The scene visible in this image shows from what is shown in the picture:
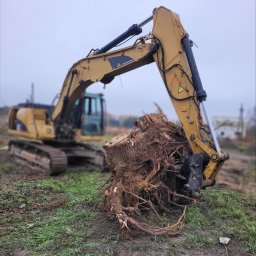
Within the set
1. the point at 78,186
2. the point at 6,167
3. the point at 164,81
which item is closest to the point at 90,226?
the point at 78,186

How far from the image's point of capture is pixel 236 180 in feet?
37.1

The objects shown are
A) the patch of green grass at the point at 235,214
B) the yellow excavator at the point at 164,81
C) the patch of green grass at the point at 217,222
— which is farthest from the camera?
the yellow excavator at the point at 164,81

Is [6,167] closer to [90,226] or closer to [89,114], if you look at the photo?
[89,114]

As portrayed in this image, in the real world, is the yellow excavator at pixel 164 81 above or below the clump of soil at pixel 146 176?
above

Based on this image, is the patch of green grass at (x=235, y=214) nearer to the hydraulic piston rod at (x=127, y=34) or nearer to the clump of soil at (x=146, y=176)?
the clump of soil at (x=146, y=176)

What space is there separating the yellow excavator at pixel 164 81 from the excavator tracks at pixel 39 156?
0.09 feet

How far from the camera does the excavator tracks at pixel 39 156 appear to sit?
32.3ft

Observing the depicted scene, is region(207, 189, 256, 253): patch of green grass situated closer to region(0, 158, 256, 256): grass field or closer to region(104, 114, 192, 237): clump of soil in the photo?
region(0, 158, 256, 256): grass field

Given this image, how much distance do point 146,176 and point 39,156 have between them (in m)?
5.30

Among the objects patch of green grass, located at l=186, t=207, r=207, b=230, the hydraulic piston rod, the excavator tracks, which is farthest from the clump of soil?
the excavator tracks

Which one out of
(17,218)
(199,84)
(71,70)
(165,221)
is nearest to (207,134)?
(199,84)

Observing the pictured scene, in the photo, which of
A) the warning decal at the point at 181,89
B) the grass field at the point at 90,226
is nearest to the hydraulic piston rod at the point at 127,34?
the warning decal at the point at 181,89

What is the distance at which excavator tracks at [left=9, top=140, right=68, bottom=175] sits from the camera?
986 centimetres

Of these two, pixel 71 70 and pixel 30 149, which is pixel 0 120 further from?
pixel 71 70
